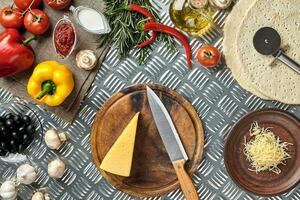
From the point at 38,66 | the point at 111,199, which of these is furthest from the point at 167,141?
the point at 38,66

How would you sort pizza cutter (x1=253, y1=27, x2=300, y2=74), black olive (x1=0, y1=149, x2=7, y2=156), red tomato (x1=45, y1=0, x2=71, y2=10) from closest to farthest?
pizza cutter (x1=253, y1=27, x2=300, y2=74) < red tomato (x1=45, y1=0, x2=71, y2=10) < black olive (x1=0, y1=149, x2=7, y2=156)

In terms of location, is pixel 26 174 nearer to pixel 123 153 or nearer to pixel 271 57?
pixel 123 153

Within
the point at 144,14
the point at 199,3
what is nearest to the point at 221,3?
the point at 199,3

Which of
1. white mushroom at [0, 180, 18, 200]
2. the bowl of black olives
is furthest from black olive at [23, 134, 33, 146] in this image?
white mushroom at [0, 180, 18, 200]

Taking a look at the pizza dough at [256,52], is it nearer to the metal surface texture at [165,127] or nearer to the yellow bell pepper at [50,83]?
the metal surface texture at [165,127]

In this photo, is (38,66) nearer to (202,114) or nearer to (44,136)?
(44,136)

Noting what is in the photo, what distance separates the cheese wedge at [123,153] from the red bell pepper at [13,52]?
539mm

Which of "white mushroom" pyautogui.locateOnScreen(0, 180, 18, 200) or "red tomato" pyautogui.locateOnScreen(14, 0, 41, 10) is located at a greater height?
"red tomato" pyautogui.locateOnScreen(14, 0, 41, 10)

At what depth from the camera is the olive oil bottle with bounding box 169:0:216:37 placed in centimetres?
291

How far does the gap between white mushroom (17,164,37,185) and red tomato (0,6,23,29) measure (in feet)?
2.14

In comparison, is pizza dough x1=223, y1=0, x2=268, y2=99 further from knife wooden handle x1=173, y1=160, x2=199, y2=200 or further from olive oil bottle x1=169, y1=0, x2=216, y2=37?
knife wooden handle x1=173, y1=160, x2=199, y2=200

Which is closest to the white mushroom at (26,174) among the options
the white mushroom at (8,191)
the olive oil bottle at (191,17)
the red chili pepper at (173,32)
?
the white mushroom at (8,191)

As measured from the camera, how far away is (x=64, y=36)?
2.94 m

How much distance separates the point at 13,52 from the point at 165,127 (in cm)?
75
